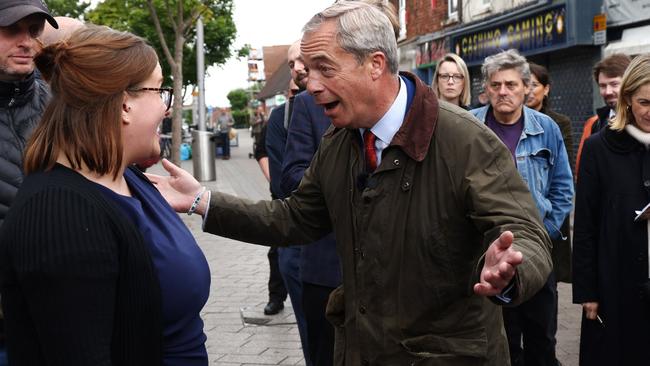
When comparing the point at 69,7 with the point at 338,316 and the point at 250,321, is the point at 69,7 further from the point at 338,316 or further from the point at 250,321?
the point at 338,316

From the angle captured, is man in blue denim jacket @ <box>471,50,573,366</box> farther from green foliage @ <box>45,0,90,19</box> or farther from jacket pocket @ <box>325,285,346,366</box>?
green foliage @ <box>45,0,90,19</box>

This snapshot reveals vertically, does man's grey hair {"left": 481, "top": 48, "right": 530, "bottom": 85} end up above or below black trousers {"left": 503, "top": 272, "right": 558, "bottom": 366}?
above

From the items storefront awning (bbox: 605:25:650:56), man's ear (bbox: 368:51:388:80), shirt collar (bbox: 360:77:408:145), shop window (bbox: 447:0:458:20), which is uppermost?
shop window (bbox: 447:0:458:20)

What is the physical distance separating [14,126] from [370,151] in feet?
4.03

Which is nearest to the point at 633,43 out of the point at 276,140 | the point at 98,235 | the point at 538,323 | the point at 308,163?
the point at 538,323

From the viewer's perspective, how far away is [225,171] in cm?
2512

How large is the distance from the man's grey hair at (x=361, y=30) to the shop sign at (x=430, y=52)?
65.2ft

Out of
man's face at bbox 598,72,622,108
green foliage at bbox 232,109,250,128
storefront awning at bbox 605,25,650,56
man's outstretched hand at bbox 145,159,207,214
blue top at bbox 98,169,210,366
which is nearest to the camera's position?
blue top at bbox 98,169,210,366

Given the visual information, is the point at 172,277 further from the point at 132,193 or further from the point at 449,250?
the point at 449,250

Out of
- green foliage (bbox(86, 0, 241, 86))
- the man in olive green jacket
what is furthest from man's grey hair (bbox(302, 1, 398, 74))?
green foliage (bbox(86, 0, 241, 86))

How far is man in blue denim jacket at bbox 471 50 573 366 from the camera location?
492 centimetres

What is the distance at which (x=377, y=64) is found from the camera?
9.28ft

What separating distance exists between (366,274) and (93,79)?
44.0 inches

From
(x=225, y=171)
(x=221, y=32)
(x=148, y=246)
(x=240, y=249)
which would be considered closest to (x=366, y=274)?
(x=148, y=246)
